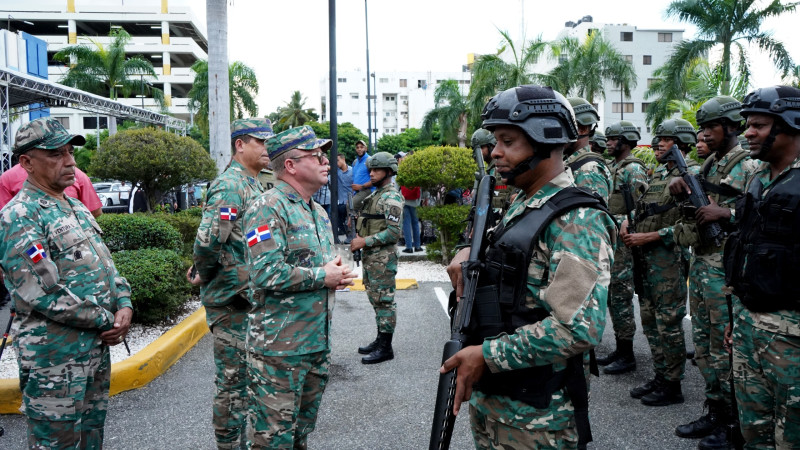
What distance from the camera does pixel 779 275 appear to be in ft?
9.16

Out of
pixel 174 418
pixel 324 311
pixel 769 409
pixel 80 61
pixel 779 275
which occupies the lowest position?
pixel 174 418

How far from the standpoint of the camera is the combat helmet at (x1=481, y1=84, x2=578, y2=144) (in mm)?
2141

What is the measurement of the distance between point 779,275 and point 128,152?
33.9 feet

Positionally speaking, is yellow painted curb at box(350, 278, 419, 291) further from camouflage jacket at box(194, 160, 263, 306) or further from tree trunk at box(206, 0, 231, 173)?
camouflage jacket at box(194, 160, 263, 306)

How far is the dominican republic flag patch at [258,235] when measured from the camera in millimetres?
2994

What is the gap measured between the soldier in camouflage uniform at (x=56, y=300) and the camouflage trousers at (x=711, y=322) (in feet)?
13.1

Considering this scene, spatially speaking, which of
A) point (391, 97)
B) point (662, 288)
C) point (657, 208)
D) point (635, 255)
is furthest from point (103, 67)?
point (391, 97)

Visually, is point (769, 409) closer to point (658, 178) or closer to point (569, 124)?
point (569, 124)

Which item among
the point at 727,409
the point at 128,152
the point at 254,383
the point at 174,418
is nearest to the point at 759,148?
the point at 727,409

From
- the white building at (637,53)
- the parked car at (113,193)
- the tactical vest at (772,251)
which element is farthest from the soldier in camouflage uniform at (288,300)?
the white building at (637,53)

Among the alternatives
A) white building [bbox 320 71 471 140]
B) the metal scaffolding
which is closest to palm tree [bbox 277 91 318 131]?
white building [bbox 320 71 471 140]

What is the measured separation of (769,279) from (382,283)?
404 cm

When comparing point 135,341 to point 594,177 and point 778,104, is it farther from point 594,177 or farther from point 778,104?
point 778,104

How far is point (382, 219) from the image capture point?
21.3 ft
